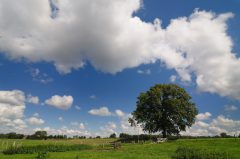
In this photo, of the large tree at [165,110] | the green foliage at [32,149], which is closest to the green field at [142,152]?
the green foliage at [32,149]

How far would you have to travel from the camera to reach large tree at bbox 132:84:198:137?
256ft

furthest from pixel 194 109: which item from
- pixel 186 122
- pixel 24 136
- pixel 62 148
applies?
pixel 24 136

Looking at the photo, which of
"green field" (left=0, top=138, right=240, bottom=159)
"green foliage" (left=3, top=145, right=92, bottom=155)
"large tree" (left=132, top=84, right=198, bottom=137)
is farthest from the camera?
"large tree" (left=132, top=84, right=198, bottom=137)

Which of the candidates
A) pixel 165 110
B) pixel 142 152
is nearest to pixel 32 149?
pixel 142 152

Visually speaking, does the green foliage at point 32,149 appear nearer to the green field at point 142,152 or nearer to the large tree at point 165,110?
the green field at point 142,152

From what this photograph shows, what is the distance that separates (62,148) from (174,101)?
116ft

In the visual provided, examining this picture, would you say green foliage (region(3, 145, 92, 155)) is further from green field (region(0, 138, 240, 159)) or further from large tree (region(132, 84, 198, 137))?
large tree (region(132, 84, 198, 137))

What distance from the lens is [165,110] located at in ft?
264

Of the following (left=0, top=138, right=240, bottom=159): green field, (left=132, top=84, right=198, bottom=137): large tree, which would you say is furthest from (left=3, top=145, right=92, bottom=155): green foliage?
(left=132, top=84, right=198, bottom=137): large tree

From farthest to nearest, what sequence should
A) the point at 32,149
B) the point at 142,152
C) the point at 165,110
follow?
the point at 165,110 → the point at 32,149 → the point at 142,152

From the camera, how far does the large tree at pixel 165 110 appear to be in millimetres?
78062

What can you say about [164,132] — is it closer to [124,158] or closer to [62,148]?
[62,148]

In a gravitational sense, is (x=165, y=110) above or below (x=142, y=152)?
above

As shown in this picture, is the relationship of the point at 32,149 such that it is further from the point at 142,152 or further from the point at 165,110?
the point at 165,110
